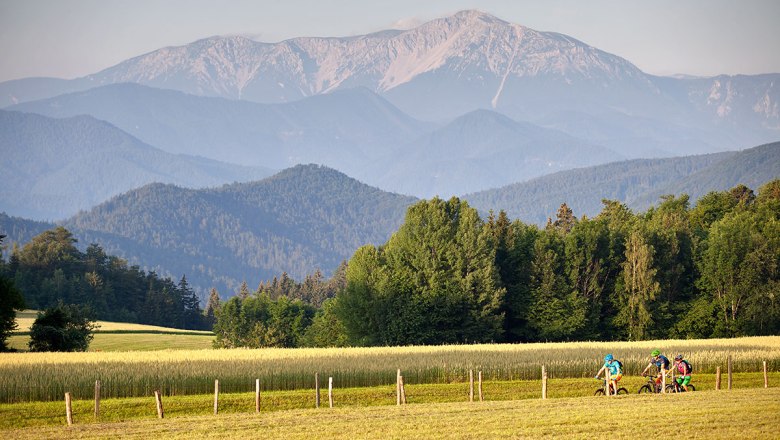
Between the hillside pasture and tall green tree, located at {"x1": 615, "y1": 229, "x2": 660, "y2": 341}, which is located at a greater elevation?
tall green tree, located at {"x1": 615, "y1": 229, "x2": 660, "y2": 341}

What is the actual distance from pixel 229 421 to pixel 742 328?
5857 cm

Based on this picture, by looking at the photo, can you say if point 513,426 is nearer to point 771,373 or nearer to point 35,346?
point 771,373

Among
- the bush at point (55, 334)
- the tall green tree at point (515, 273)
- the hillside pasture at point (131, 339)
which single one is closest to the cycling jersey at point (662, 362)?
the tall green tree at point (515, 273)

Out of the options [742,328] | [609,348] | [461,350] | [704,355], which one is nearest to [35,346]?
[461,350]

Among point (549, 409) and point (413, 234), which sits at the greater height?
point (413, 234)

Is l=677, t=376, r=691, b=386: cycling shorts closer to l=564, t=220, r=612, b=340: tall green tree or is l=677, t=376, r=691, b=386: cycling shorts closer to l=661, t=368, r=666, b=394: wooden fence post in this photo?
l=661, t=368, r=666, b=394: wooden fence post

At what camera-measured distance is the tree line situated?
8175 centimetres

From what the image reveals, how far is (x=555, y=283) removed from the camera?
85312 millimetres

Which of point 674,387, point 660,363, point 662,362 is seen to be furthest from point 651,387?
point 662,362

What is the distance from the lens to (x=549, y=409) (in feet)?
120

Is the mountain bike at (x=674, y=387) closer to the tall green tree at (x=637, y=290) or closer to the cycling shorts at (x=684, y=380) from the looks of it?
the cycling shorts at (x=684, y=380)

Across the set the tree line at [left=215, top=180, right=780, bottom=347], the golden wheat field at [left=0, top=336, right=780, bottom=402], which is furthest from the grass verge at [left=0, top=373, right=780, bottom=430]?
the tree line at [left=215, top=180, right=780, bottom=347]

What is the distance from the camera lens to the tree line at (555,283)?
268ft

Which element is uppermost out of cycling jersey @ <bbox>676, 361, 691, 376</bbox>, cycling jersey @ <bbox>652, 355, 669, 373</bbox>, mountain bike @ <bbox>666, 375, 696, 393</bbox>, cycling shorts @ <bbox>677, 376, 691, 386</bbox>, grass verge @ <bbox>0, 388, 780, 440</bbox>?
cycling jersey @ <bbox>652, 355, 669, 373</bbox>
